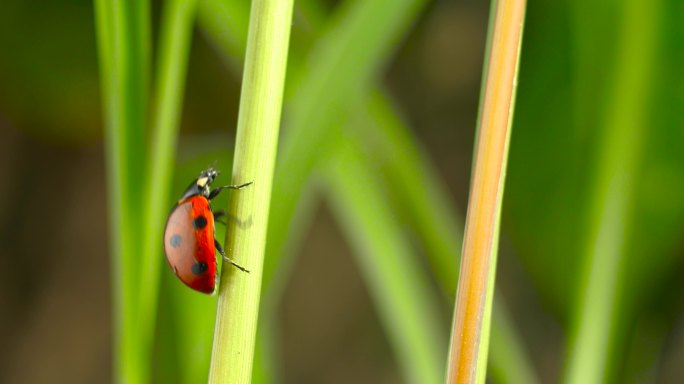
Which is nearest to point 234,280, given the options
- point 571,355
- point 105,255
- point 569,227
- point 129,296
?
point 129,296

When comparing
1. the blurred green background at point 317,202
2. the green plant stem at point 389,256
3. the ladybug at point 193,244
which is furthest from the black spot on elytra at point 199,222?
the blurred green background at point 317,202

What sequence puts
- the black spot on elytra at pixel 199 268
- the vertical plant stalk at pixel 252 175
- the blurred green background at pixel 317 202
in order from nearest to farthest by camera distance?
the vertical plant stalk at pixel 252 175 < the black spot on elytra at pixel 199 268 < the blurred green background at pixel 317 202

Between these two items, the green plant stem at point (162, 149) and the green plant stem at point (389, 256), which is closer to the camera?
the green plant stem at point (162, 149)

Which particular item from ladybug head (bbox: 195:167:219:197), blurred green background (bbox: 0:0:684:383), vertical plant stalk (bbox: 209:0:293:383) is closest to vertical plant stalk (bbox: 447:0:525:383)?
vertical plant stalk (bbox: 209:0:293:383)

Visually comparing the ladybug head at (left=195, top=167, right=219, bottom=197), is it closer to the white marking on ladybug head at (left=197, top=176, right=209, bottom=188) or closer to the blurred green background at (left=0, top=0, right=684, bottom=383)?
the white marking on ladybug head at (left=197, top=176, right=209, bottom=188)

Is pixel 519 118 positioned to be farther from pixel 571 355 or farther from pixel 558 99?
pixel 571 355

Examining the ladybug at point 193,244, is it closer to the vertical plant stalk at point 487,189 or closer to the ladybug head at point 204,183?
the ladybug head at point 204,183
